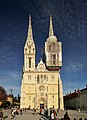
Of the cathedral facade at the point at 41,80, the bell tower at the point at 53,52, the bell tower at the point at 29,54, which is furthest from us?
the bell tower at the point at 53,52

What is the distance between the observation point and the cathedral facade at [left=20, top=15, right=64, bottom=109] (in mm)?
89875

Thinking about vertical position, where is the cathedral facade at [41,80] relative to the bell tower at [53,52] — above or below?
below

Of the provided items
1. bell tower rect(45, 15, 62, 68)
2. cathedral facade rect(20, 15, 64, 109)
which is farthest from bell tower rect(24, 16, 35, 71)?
bell tower rect(45, 15, 62, 68)

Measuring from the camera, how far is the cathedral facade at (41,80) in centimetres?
8988

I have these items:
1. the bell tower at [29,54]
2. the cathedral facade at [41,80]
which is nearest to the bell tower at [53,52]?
the cathedral facade at [41,80]

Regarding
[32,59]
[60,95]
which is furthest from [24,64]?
[60,95]

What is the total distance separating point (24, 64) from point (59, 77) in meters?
12.5

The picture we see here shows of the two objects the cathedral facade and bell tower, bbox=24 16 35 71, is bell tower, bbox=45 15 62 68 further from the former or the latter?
bell tower, bbox=24 16 35 71

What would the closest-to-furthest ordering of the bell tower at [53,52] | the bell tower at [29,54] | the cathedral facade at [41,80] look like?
the cathedral facade at [41,80] < the bell tower at [29,54] < the bell tower at [53,52]

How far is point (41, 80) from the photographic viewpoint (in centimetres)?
9225

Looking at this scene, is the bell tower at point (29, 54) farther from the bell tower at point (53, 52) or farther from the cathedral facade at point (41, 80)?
the bell tower at point (53, 52)

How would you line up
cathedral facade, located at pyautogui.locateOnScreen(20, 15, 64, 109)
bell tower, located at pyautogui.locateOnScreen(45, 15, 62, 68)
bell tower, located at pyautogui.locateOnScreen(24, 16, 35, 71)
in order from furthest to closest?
bell tower, located at pyautogui.locateOnScreen(45, 15, 62, 68) < bell tower, located at pyautogui.locateOnScreen(24, 16, 35, 71) < cathedral facade, located at pyautogui.locateOnScreen(20, 15, 64, 109)

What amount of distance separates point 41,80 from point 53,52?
11.5 meters

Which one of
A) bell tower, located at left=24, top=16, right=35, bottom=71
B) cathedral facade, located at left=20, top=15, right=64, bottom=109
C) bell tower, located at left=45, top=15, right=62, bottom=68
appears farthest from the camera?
bell tower, located at left=45, top=15, right=62, bottom=68
